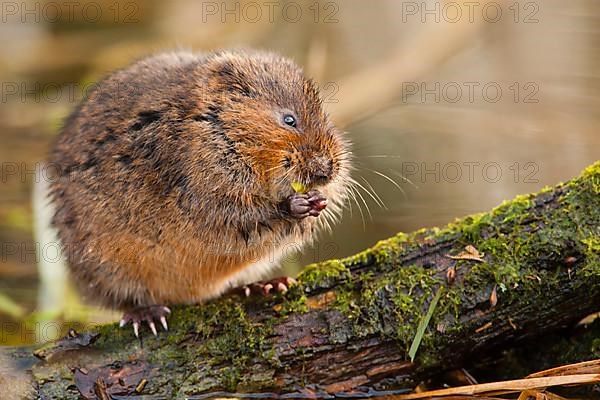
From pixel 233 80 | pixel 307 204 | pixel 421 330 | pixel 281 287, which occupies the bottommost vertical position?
pixel 421 330

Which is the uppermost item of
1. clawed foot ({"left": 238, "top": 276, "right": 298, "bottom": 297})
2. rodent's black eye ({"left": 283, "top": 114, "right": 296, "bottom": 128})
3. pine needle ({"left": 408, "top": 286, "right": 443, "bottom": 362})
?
rodent's black eye ({"left": 283, "top": 114, "right": 296, "bottom": 128})

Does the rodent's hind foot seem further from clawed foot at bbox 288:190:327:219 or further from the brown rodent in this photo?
clawed foot at bbox 288:190:327:219

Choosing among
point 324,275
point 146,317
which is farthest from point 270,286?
point 146,317

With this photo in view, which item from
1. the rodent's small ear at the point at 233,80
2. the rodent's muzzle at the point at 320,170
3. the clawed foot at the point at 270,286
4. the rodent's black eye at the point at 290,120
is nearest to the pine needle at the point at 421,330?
the clawed foot at the point at 270,286

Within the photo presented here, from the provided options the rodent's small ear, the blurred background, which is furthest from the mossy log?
the blurred background

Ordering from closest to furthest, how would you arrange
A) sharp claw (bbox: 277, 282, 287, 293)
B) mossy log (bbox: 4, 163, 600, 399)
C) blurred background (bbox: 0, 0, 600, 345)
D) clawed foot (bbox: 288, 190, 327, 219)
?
mossy log (bbox: 4, 163, 600, 399), clawed foot (bbox: 288, 190, 327, 219), sharp claw (bbox: 277, 282, 287, 293), blurred background (bbox: 0, 0, 600, 345)

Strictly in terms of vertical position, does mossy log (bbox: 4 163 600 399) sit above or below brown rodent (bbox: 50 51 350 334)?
below

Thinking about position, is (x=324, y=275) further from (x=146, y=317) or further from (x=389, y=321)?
(x=146, y=317)

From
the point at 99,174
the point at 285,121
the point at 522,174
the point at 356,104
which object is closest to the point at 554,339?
the point at 285,121
